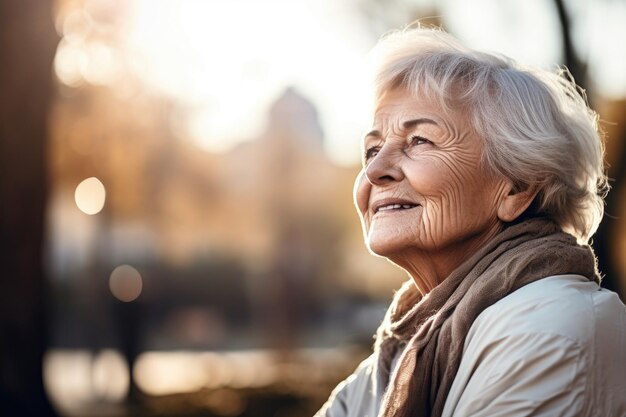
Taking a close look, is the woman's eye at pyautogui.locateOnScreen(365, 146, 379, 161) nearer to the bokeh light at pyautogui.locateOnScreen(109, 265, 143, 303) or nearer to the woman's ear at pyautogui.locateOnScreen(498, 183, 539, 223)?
the woman's ear at pyautogui.locateOnScreen(498, 183, 539, 223)

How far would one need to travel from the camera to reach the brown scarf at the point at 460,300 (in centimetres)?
242

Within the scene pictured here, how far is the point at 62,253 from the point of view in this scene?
25.7m

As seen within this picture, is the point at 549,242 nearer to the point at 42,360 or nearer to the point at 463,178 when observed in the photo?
the point at 463,178

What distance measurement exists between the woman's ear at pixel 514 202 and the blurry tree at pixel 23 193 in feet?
20.5

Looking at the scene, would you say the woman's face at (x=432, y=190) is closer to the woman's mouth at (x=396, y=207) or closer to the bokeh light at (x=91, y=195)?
the woman's mouth at (x=396, y=207)

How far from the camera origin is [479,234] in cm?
284

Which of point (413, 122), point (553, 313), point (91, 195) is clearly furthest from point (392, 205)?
point (91, 195)

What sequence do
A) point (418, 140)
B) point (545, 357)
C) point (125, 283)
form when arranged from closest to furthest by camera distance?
point (545, 357) → point (418, 140) → point (125, 283)

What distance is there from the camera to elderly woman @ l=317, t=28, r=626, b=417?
2.26 metres

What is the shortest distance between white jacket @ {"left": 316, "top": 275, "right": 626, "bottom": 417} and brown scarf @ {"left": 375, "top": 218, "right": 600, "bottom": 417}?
1.7 inches

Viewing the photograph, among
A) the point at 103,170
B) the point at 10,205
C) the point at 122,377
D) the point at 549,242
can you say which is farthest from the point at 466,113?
the point at 122,377

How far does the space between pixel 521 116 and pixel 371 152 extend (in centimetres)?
53

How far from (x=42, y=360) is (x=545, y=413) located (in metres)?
6.81

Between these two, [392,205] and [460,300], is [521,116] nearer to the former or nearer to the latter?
[392,205]
